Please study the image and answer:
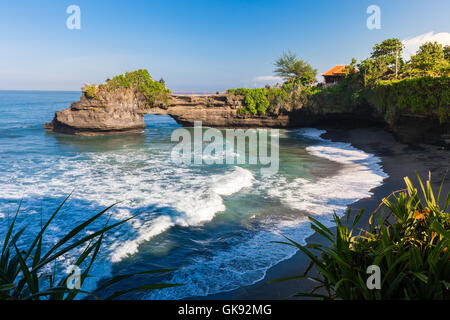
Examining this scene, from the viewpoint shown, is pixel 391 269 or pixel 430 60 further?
pixel 430 60

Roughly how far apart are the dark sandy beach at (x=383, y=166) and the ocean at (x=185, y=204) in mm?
244

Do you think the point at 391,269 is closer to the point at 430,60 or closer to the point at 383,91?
the point at 383,91

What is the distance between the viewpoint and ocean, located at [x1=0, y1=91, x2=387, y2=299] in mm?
6105

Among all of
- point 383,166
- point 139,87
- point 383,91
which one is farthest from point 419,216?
point 139,87

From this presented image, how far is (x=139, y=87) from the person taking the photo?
3048 cm

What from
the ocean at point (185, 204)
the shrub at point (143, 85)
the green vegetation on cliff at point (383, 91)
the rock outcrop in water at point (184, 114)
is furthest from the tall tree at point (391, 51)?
the shrub at point (143, 85)

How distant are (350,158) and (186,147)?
11.1m

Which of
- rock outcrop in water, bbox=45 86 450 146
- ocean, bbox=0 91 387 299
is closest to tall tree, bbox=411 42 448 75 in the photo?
rock outcrop in water, bbox=45 86 450 146

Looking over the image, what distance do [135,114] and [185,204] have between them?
23580 millimetres

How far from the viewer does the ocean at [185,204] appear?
6105mm

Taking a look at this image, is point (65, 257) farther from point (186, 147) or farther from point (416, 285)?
point (186, 147)

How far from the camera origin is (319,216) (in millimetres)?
8391
